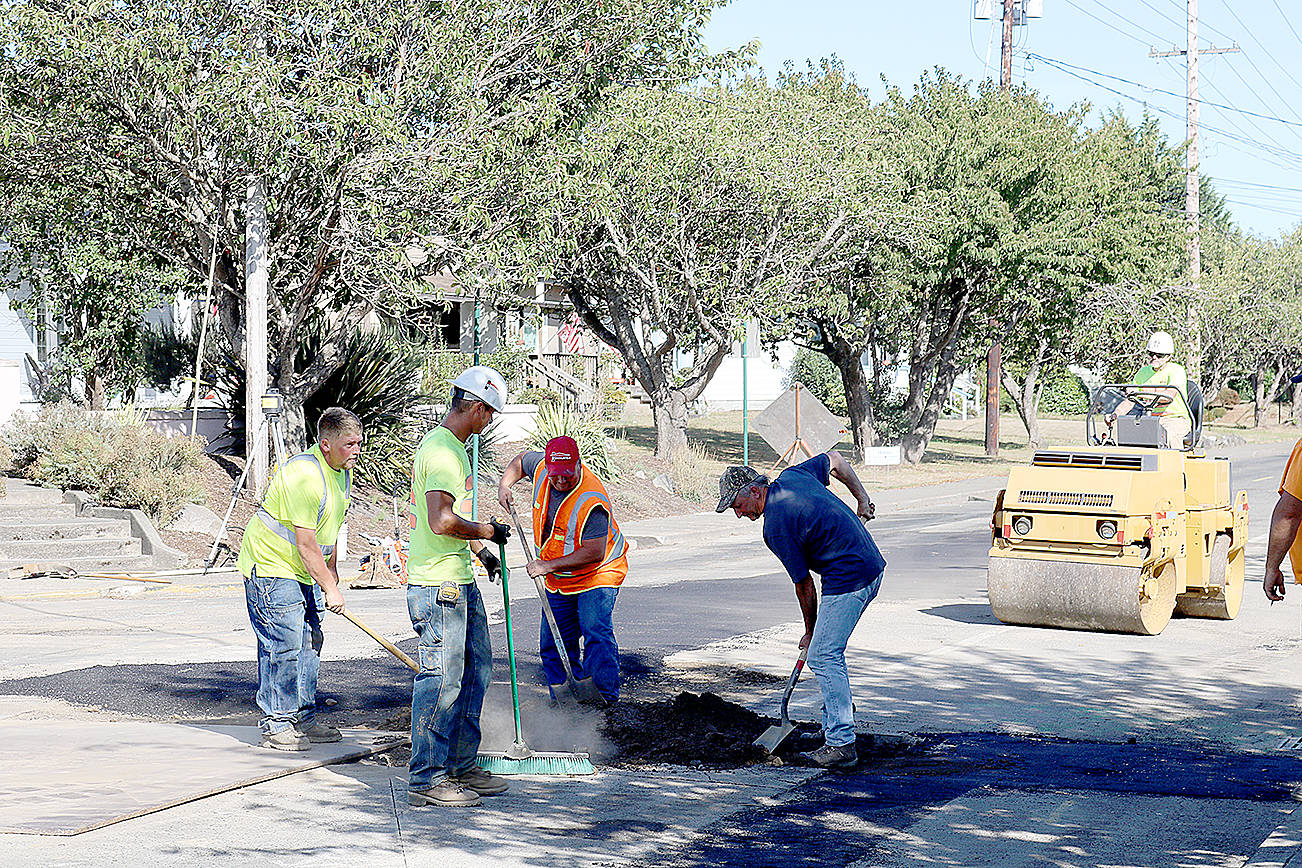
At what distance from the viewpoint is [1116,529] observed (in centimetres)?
1043

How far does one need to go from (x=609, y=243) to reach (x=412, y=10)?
949cm

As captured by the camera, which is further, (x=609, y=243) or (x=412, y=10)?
(x=609, y=243)

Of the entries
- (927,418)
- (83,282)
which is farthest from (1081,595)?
(927,418)

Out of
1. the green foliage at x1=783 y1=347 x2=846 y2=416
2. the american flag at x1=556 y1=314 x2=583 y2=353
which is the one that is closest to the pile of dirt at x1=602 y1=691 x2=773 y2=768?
the american flag at x1=556 y1=314 x2=583 y2=353

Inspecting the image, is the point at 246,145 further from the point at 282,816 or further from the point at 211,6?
the point at 282,816

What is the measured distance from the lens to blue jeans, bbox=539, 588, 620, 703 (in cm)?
825

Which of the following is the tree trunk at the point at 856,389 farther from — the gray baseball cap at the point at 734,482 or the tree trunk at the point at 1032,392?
the gray baseball cap at the point at 734,482

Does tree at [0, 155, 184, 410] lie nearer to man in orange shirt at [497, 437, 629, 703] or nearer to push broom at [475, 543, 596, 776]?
man in orange shirt at [497, 437, 629, 703]

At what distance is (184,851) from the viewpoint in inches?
217

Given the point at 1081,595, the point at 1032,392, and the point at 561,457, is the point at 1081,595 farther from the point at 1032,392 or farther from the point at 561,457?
the point at 1032,392

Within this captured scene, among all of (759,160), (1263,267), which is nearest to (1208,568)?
(759,160)

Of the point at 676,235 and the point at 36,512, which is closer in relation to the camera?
the point at 36,512

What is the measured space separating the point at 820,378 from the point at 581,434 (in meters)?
33.2

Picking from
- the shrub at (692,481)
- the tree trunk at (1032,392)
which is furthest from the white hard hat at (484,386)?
the tree trunk at (1032,392)
